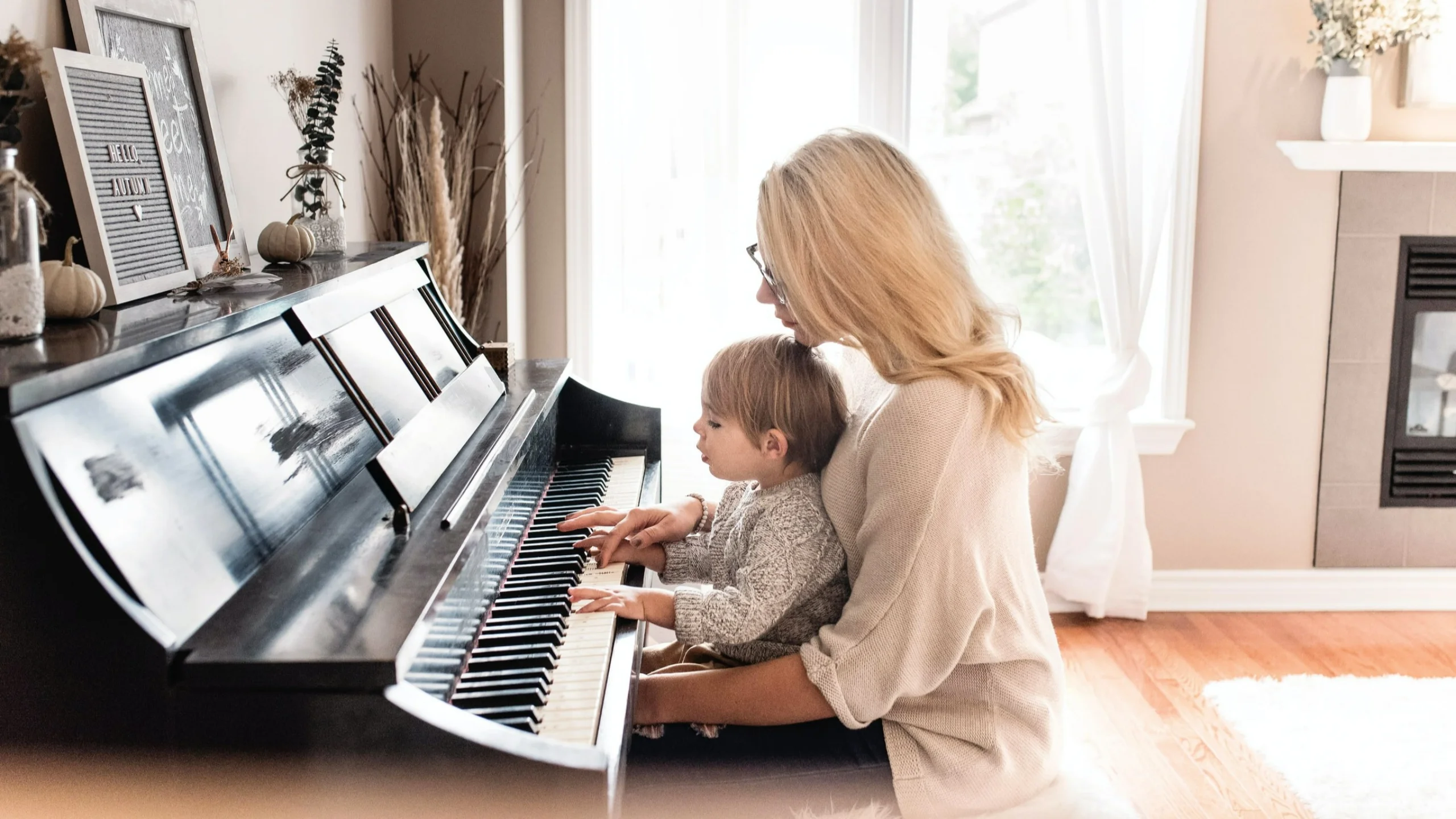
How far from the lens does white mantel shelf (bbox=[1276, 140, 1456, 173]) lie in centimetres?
355

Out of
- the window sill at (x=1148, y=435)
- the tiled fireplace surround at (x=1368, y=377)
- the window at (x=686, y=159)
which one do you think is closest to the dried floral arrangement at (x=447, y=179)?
the window at (x=686, y=159)

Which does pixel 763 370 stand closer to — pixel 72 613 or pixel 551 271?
pixel 72 613

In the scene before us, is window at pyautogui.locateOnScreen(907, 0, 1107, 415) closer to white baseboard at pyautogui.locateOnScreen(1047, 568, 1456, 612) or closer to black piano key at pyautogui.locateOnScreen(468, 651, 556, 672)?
white baseboard at pyautogui.locateOnScreen(1047, 568, 1456, 612)

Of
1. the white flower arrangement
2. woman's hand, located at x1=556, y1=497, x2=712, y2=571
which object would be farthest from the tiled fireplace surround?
woman's hand, located at x1=556, y1=497, x2=712, y2=571

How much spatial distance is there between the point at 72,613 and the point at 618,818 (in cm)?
50

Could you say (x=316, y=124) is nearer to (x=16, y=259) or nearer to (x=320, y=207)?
(x=320, y=207)

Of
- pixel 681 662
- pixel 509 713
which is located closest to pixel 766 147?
pixel 681 662

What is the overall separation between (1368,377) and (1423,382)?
0.66 feet

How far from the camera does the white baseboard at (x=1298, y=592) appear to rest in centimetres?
385

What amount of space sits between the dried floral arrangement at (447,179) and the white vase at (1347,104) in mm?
2432

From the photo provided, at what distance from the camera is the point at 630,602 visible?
4.90 ft

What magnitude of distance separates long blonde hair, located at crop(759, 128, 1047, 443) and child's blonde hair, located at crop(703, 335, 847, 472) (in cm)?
11

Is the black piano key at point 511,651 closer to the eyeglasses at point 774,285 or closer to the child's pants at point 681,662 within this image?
the child's pants at point 681,662

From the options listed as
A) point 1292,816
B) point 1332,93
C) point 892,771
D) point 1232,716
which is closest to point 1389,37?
point 1332,93
